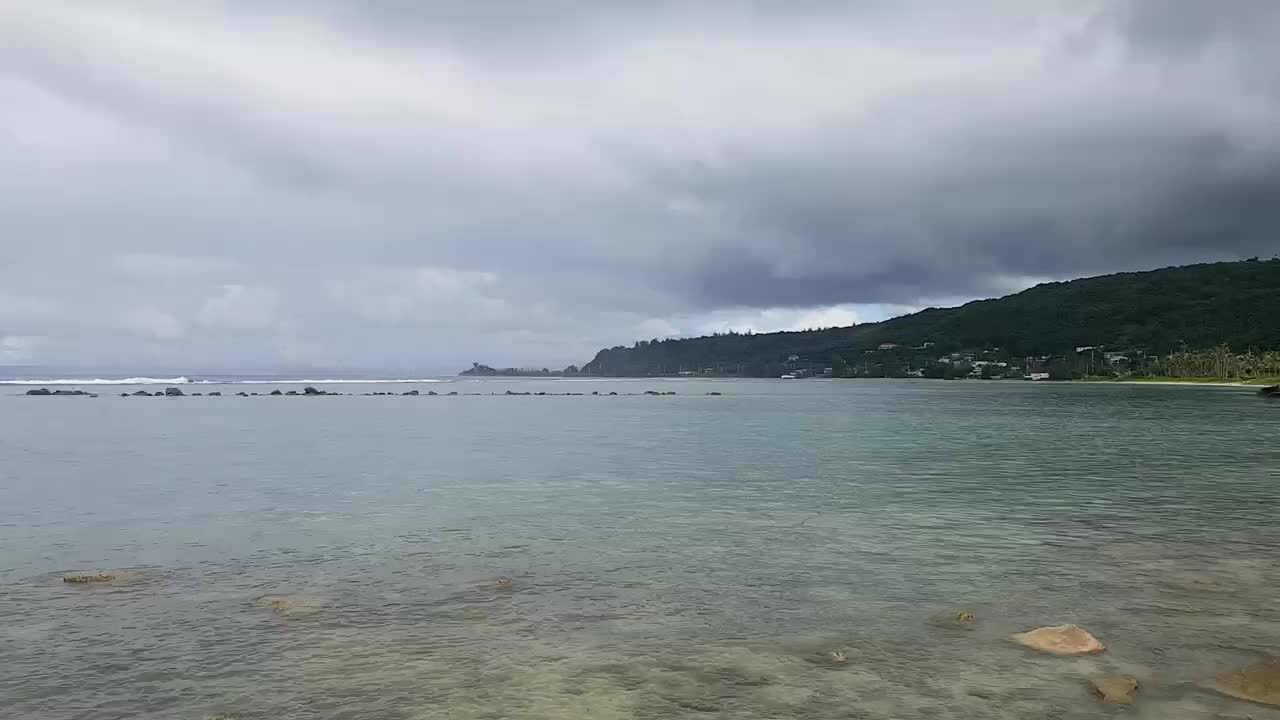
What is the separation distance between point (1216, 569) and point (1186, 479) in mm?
22538

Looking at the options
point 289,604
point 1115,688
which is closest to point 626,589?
point 289,604

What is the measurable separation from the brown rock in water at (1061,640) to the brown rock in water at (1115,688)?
4.10 feet

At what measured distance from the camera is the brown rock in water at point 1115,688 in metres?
12.4

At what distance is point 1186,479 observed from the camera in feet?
131

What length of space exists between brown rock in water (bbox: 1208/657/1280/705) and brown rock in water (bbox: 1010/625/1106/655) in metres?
1.98

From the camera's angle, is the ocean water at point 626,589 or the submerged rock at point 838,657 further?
the submerged rock at point 838,657

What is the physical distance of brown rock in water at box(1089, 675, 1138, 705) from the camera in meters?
12.4

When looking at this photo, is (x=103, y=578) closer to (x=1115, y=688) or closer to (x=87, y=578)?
(x=87, y=578)

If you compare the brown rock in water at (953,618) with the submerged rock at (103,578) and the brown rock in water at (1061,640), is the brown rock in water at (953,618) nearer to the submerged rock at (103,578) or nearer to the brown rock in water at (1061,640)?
the brown rock in water at (1061,640)

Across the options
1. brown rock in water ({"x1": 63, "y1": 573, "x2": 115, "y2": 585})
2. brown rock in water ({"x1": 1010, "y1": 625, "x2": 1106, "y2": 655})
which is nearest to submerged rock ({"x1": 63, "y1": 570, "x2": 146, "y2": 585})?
brown rock in water ({"x1": 63, "y1": 573, "x2": 115, "y2": 585})

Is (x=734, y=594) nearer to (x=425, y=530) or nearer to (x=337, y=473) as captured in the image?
(x=425, y=530)

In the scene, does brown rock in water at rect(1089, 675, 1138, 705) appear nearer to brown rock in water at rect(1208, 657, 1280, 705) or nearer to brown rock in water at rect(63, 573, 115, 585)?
brown rock in water at rect(1208, 657, 1280, 705)

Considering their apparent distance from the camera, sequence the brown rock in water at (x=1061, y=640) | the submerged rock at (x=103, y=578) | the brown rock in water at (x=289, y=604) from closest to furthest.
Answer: the brown rock in water at (x=1061, y=640) < the brown rock in water at (x=289, y=604) < the submerged rock at (x=103, y=578)

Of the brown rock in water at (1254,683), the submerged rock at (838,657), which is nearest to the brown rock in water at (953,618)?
the submerged rock at (838,657)
